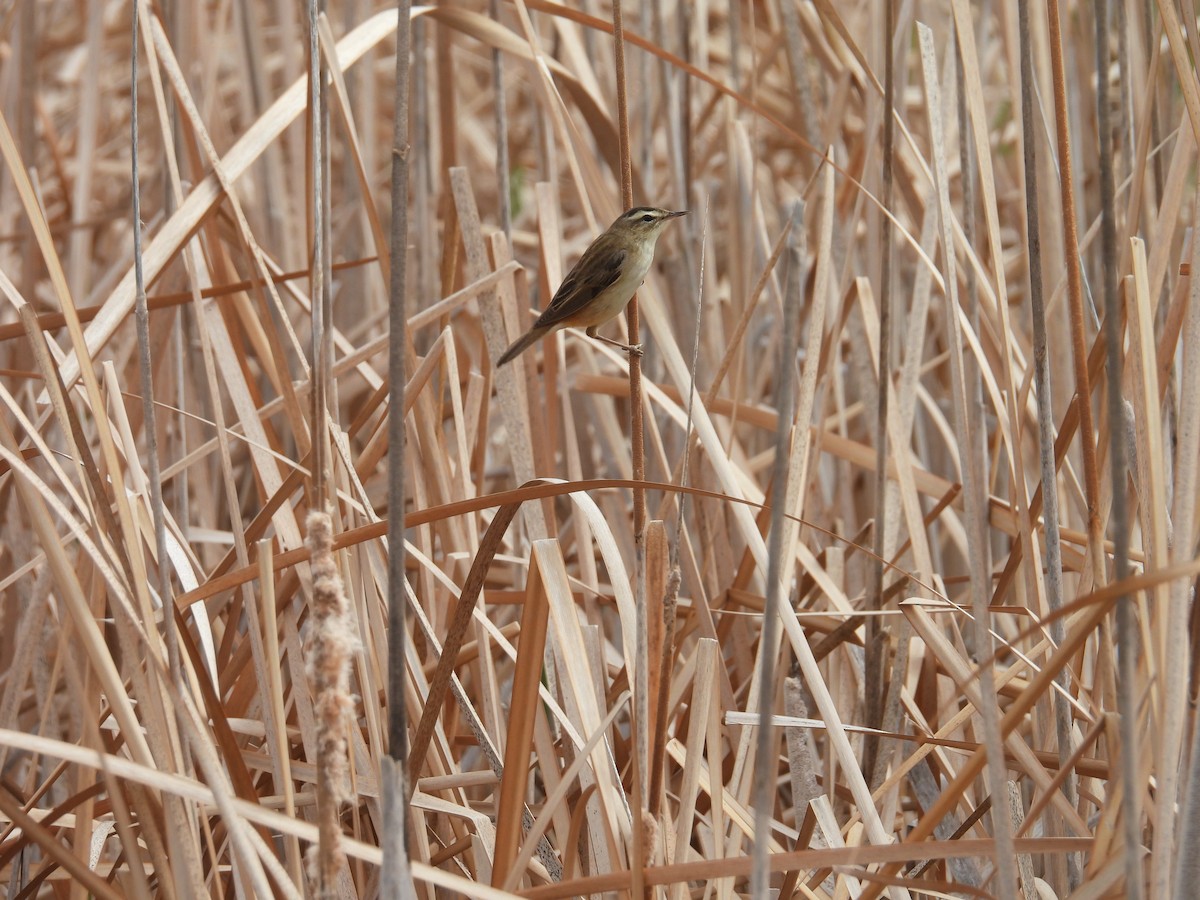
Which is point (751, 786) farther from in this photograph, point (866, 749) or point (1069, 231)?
point (1069, 231)

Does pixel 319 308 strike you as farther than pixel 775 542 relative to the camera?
Yes

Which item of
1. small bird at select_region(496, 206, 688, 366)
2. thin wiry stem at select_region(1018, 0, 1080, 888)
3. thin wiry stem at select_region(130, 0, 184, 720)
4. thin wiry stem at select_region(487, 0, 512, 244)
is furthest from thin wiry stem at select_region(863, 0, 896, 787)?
thin wiry stem at select_region(130, 0, 184, 720)


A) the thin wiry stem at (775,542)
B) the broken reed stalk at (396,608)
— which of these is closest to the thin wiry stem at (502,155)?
the broken reed stalk at (396,608)

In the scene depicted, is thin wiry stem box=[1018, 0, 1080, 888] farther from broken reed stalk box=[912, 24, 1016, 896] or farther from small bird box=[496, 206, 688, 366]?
small bird box=[496, 206, 688, 366]

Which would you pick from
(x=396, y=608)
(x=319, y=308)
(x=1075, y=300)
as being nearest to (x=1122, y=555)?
(x=1075, y=300)

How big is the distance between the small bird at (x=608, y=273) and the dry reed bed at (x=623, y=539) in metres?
0.12

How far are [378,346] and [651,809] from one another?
0.92 meters

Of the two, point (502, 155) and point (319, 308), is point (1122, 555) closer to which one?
point (319, 308)

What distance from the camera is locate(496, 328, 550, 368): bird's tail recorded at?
1.98 m

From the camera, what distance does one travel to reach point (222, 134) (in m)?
2.94

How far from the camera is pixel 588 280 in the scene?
96.7 inches

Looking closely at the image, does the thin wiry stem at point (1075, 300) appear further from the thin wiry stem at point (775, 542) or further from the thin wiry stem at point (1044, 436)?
the thin wiry stem at point (775, 542)

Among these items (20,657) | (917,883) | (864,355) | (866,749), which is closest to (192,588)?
(20,657)

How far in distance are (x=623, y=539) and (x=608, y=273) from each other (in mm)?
576
